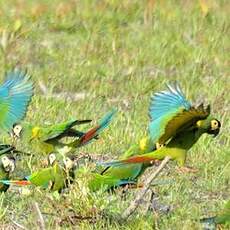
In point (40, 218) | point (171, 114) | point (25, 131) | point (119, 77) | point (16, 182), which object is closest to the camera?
point (171, 114)

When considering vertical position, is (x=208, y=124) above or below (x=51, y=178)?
above

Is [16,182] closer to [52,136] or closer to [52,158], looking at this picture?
[52,158]

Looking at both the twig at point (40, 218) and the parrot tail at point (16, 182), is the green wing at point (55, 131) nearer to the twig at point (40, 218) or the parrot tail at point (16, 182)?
the parrot tail at point (16, 182)

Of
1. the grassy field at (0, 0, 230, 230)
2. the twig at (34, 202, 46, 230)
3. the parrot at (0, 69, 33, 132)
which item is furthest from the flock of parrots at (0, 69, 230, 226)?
the twig at (34, 202, 46, 230)

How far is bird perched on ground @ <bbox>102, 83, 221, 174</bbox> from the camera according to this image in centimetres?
430

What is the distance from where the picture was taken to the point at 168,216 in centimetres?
481

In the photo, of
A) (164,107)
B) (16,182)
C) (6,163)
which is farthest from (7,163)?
(164,107)

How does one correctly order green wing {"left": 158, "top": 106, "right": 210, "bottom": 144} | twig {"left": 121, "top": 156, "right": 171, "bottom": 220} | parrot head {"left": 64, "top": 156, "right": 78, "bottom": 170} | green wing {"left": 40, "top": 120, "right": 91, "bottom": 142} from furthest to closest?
green wing {"left": 40, "top": 120, "right": 91, "bottom": 142}
parrot head {"left": 64, "top": 156, "right": 78, "bottom": 170}
twig {"left": 121, "top": 156, "right": 171, "bottom": 220}
green wing {"left": 158, "top": 106, "right": 210, "bottom": 144}

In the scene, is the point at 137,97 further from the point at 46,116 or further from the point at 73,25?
the point at 73,25

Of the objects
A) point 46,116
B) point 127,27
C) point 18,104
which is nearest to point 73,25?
point 127,27

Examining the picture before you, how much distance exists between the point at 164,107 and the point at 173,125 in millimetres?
103

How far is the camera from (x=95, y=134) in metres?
5.09

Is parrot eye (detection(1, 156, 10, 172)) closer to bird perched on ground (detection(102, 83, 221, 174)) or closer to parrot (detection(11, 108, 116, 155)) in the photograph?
parrot (detection(11, 108, 116, 155))

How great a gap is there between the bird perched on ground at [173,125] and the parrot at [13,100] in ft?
2.13
